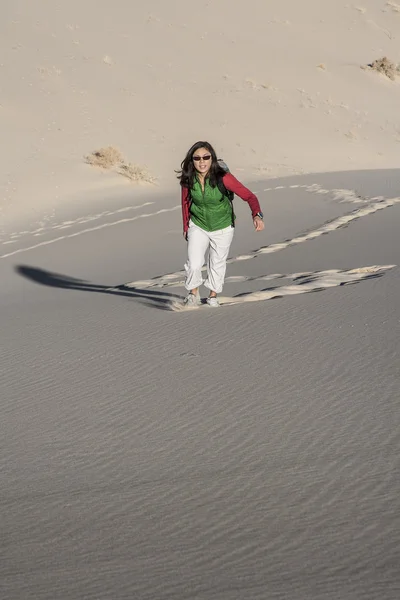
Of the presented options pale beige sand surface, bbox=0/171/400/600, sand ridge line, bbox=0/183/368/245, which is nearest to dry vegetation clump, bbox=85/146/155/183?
sand ridge line, bbox=0/183/368/245

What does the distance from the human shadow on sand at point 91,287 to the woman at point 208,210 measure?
22.3 inches

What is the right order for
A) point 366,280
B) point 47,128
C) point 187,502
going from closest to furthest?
point 187,502 < point 366,280 < point 47,128

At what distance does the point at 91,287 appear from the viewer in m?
9.98

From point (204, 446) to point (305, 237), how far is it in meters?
8.66

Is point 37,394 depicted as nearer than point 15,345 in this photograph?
Yes

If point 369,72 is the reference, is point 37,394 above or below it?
below

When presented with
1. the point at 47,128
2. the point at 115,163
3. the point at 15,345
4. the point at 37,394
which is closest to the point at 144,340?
the point at 15,345

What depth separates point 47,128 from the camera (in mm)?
26781

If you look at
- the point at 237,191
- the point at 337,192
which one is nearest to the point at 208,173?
the point at 237,191

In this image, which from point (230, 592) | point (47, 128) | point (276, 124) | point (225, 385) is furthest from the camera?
point (276, 124)

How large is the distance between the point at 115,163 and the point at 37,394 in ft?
66.3

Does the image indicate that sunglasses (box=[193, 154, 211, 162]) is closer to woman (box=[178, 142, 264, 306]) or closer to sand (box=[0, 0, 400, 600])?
woman (box=[178, 142, 264, 306])

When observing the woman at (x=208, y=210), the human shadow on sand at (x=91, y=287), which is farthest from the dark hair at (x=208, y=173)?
the human shadow on sand at (x=91, y=287)

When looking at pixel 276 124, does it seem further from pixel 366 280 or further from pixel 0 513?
pixel 0 513
